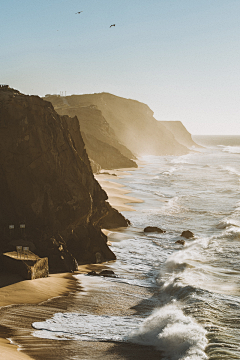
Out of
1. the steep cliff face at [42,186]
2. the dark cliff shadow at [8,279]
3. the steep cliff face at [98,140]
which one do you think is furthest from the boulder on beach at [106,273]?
the steep cliff face at [98,140]

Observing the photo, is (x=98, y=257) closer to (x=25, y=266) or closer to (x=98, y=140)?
(x=25, y=266)

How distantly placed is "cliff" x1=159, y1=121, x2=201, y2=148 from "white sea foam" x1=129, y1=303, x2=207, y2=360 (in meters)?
177

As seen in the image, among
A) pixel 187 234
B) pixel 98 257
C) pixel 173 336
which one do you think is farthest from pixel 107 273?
pixel 187 234

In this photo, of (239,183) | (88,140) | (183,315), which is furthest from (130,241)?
(88,140)

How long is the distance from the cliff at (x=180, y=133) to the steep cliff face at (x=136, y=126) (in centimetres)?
3838

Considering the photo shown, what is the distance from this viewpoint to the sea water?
32.4 ft

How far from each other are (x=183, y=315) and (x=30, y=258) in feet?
19.3

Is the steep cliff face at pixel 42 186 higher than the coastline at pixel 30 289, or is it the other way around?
the steep cliff face at pixel 42 186

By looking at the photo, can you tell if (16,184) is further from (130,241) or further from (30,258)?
(130,241)

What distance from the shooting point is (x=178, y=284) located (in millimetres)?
14617

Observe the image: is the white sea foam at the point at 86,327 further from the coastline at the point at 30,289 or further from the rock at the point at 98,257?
the rock at the point at 98,257

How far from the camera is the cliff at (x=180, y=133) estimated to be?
18575 cm

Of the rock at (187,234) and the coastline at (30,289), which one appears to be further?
the rock at (187,234)

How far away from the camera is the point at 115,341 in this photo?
9734 millimetres
